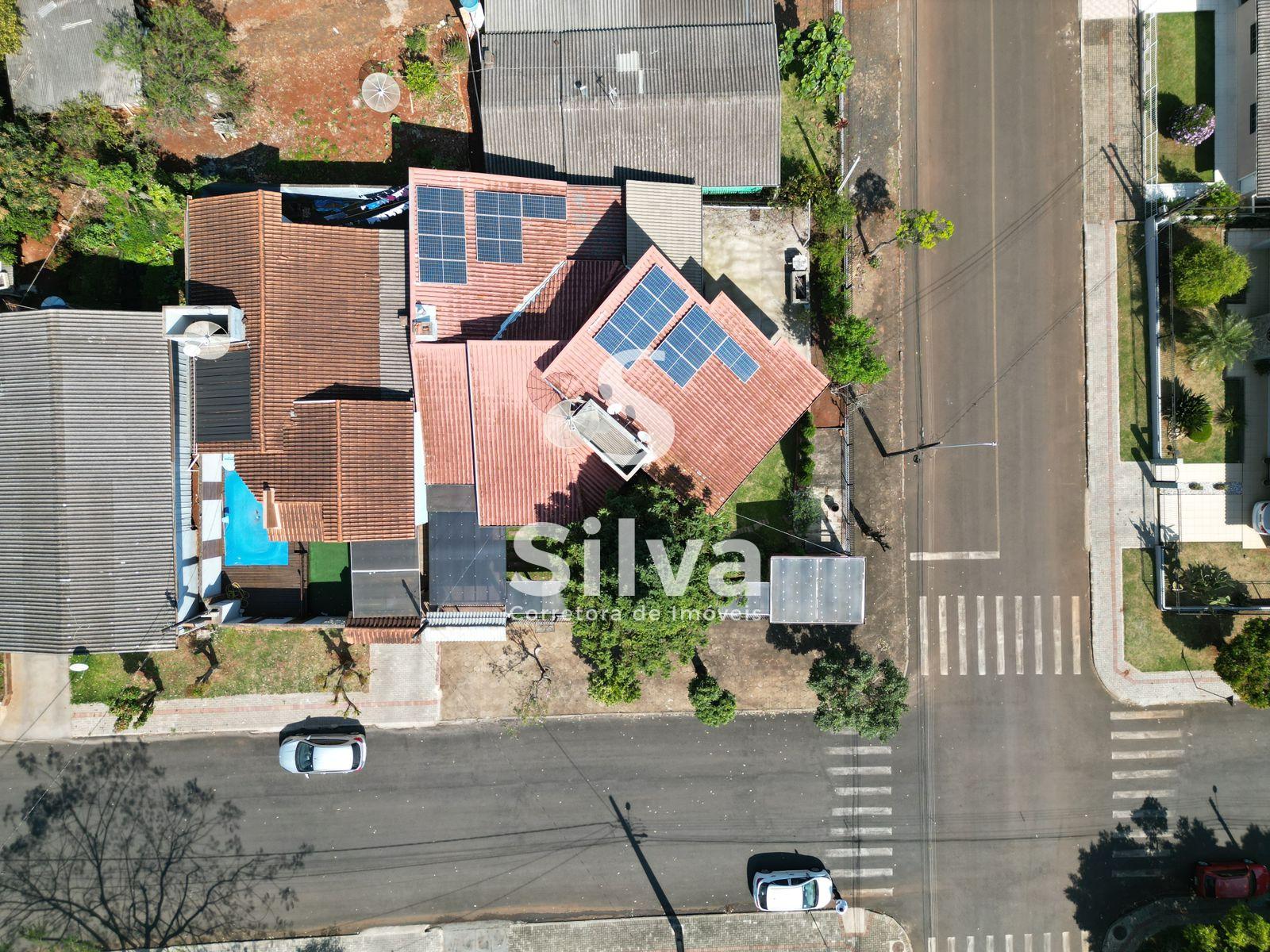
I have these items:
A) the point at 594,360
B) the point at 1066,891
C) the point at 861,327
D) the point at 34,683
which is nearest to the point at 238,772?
the point at 34,683

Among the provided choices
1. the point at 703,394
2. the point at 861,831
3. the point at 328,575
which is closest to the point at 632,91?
the point at 703,394

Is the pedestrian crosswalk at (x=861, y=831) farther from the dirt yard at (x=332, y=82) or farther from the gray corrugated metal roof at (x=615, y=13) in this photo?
the dirt yard at (x=332, y=82)

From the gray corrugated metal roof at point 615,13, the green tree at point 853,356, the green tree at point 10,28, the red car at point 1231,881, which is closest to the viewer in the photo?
the green tree at point 10,28

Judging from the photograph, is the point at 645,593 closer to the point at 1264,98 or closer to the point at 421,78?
the point at 421,78

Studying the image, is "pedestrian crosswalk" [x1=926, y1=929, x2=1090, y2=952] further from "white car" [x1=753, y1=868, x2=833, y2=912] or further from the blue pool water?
the blue pool water

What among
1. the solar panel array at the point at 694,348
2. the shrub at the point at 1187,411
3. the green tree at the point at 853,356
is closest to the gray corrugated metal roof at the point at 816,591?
the green tree at the point at 853,356

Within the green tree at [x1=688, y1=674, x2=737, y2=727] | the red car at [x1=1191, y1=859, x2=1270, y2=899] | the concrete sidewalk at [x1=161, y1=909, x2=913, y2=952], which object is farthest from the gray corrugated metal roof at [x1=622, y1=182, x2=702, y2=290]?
the red car at [x1=1191, y1=859, x2=1270, y2=899]
